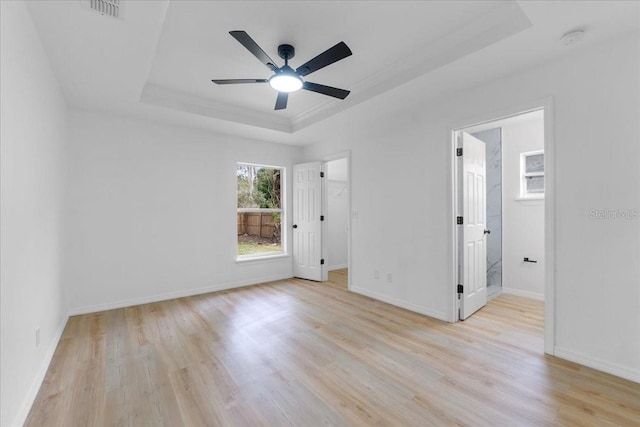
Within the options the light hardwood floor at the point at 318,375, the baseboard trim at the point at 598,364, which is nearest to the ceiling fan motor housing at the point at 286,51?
the light hardwood floor at the point at 318,375

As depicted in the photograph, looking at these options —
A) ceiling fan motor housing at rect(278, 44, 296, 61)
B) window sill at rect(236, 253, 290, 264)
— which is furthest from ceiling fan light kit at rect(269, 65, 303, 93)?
window sill at rect(236, 253, 290, 264)

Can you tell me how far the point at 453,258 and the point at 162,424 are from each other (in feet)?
9.71

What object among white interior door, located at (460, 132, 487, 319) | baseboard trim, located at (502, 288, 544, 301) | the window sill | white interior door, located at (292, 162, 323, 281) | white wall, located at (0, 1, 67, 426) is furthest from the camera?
white interior door, located at (292, 162, 323, 281)

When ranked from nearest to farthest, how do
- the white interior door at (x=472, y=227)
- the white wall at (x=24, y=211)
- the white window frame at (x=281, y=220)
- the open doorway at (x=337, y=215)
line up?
the white wall at (x=24, y=211), the white interior door at (x=472, y=227), the white window frame at (x=281, y=220), the open doorway at (x=337, y=215)

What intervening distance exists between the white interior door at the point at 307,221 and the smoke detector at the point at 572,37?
344 centimetres

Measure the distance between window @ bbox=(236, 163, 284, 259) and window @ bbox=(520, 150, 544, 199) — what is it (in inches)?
157

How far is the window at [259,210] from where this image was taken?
487cm

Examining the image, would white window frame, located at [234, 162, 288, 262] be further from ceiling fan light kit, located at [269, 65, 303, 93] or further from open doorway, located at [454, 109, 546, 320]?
open doorway, located at [454, 109, 546, 320]

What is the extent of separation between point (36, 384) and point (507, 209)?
18.5ft

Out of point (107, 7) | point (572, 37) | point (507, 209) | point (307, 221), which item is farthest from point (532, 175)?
point (107, 7)

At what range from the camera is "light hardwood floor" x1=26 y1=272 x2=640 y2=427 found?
1719mm

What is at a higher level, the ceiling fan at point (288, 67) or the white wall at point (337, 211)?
the ceiling fan at point (288, 67)

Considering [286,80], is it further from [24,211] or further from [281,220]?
[281,220]

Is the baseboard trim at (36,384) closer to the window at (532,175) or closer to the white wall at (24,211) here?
the white wall at (24,211)
